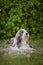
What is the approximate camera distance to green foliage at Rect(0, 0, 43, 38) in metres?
14.8

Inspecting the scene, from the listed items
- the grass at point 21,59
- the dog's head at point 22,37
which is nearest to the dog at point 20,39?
Result: the dog's head at point 22,37

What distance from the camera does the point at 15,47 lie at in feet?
36.5

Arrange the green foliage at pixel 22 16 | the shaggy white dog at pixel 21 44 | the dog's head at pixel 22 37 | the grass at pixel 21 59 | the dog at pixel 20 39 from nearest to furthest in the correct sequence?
the grass at pixel 21 59 < the shaggy white dog at pixel 21 44 < the dog at pixel 20 39 < the dog's head at pixel 22 37 < the green foliage at pixel 22 16

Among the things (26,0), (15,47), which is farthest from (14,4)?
(15,47)

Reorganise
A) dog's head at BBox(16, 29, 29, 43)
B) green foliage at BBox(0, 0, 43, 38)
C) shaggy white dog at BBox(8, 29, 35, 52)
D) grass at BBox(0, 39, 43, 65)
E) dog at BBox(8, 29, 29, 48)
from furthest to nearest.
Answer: green foliage at BBox(0, 0, 43, 38), dog's head at BBox(16, 29, 29, 43), dog at BBox(8, 29, 29, 48), shaggy white dog at BBox(8, 29, 35, 52), grass at BBox(0, 39, 43, 65)

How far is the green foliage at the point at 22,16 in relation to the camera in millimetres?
14784

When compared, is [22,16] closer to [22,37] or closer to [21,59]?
[22,37]

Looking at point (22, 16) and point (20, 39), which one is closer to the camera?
point (20, 39)

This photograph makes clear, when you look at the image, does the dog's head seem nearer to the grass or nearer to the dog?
the dog

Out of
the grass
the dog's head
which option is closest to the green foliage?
the dog's head

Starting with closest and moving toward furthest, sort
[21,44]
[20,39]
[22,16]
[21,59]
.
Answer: [21,59], [21,44], [20,39], [22,16]

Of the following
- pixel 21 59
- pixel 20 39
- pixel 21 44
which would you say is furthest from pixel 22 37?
pixel 21 59

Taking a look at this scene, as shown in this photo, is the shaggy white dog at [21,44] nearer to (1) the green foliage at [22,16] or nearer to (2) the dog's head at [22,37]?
(2) the dog's head at [22,37]

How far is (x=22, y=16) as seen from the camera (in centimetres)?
1517
